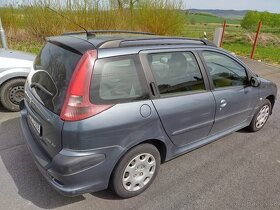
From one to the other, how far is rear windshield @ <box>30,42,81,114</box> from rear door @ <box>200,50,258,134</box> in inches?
63.2

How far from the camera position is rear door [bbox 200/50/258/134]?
3.04 m

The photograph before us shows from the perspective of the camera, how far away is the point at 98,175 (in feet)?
7.16

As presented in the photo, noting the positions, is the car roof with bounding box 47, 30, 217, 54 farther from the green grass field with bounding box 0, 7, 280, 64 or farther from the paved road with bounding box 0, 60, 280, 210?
the green grass field with bounding box 0, 7, 280, 64

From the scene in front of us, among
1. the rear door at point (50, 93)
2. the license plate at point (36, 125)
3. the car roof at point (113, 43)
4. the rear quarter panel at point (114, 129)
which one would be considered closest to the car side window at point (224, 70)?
the car roof at point (113, 43)

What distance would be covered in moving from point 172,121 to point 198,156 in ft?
3.55

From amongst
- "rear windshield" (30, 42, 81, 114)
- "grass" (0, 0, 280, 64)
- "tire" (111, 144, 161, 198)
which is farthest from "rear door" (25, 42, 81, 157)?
"grass" (0, 0, 280, 64)

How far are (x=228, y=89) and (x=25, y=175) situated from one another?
271 centimetres

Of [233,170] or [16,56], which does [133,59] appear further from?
[16,56]

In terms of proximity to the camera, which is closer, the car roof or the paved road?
the car roof

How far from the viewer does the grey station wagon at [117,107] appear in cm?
202

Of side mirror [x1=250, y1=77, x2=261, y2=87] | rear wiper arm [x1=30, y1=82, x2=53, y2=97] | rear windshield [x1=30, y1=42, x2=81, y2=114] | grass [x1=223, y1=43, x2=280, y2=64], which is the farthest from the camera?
grass [x1=223, y1=43, x2=280, y2=64]

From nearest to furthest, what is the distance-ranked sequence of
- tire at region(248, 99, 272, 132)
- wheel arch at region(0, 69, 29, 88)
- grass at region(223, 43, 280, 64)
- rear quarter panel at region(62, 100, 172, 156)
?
rear quarter panel at region(62, 100, 172, 156) < tire at region(248, 99, 272, 132) < wheel arch at region(0, 69, 29, 88) < grass at region(223, 43, 280, 64)

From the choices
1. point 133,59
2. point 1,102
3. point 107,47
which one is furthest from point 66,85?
point 1,102

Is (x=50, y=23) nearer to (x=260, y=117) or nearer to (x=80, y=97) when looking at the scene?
(x=260, y=117)
